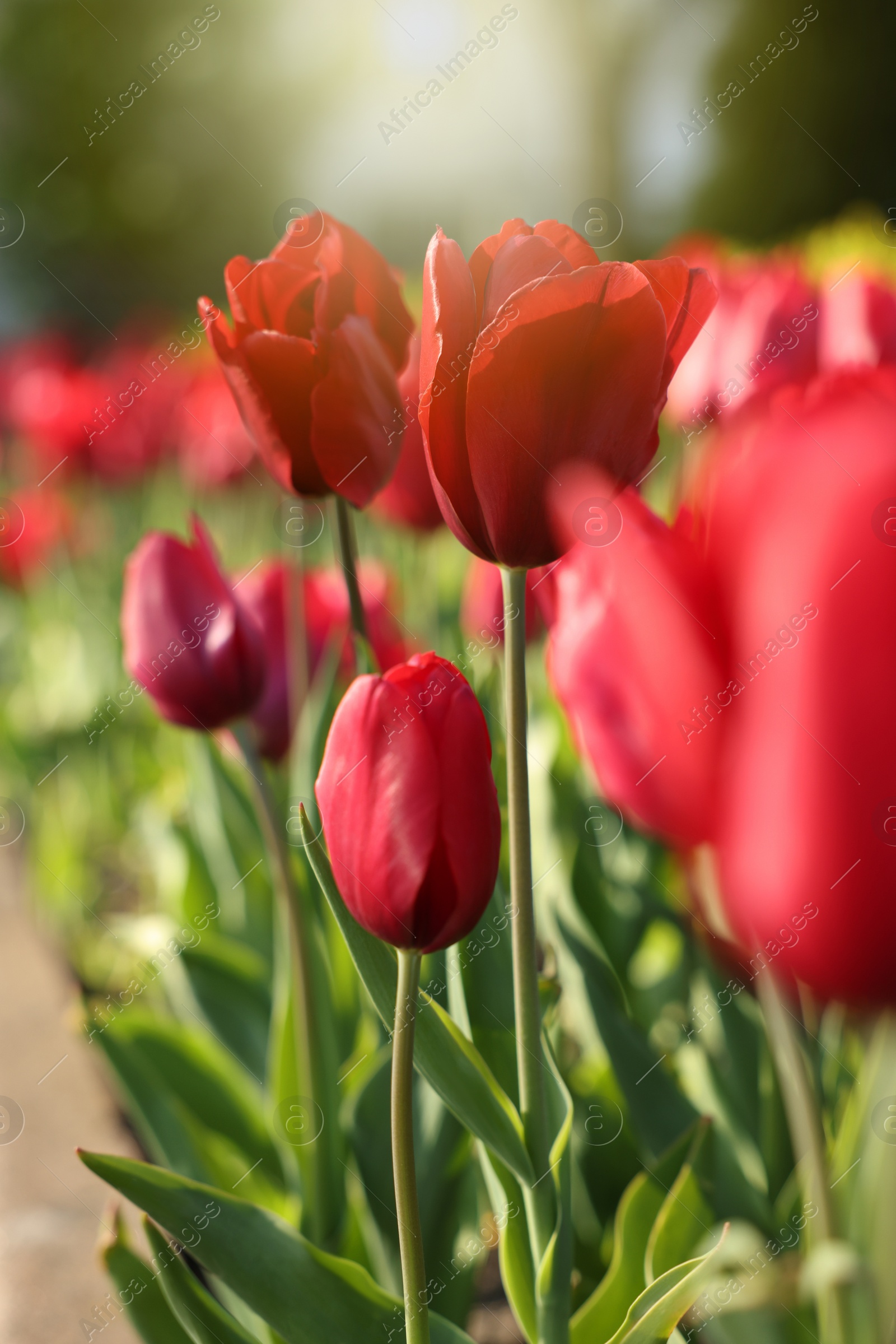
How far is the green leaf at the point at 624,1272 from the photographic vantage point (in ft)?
1.64

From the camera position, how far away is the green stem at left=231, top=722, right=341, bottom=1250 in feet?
1.95

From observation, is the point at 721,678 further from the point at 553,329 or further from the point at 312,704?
the point at 312,704

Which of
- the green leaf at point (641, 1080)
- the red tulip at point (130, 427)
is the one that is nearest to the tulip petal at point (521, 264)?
the green leaf at point (641, 1080)

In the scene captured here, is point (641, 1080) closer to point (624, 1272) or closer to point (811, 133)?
point (624, 1272)

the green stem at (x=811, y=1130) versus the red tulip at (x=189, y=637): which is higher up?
the red tulip at (x=189, y=637)

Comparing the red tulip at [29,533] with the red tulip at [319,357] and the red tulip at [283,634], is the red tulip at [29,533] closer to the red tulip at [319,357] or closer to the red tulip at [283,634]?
the red tulip at [283,634]

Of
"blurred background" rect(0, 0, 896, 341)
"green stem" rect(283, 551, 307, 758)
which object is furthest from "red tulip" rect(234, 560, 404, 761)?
"blurred background" rect(0, 0, 896, 341)

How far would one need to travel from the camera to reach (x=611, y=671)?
24 centimetres

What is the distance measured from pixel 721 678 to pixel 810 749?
3 cm

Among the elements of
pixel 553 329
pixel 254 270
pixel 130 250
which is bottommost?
pixel 553 329

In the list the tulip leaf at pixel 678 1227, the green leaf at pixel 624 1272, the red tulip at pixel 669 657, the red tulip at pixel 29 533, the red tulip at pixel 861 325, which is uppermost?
the red tulip at pixel 29 533

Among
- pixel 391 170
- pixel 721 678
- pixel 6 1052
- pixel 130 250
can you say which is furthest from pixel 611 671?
pixel 130 250

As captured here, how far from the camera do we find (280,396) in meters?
0.49

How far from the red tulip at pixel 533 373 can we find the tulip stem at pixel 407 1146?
17cm
